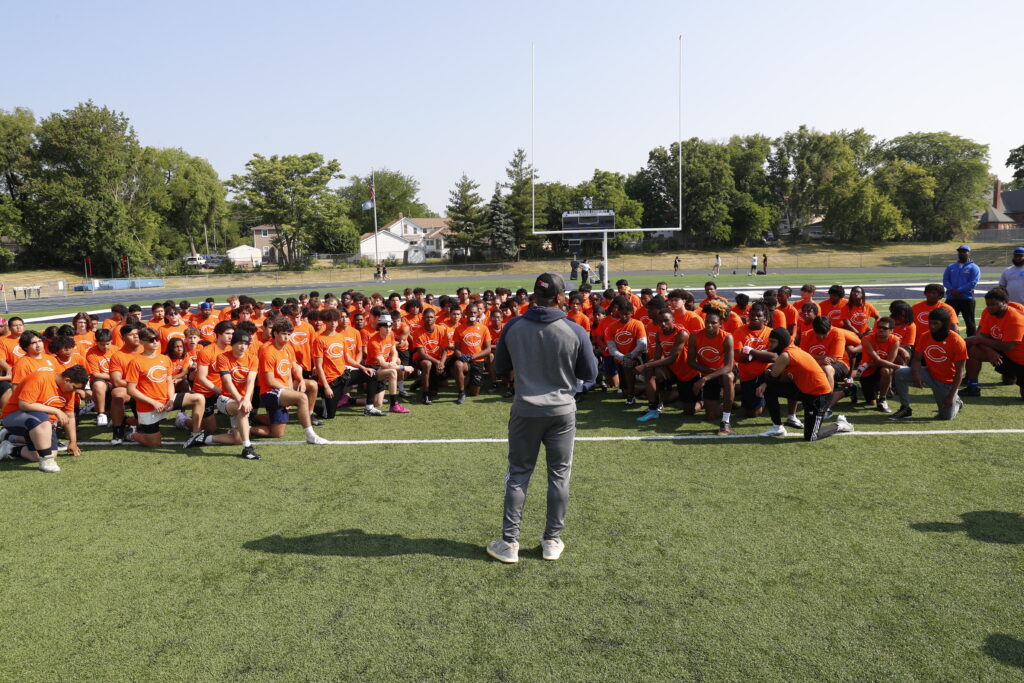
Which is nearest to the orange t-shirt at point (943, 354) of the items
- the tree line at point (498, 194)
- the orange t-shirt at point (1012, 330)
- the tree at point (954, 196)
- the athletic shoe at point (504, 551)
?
the orange t-shirt at point (1012, 330)

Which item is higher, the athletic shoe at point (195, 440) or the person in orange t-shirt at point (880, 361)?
the person in orange t-shirt at point (880, 361)

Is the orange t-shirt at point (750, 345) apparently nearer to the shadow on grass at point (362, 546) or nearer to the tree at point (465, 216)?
the shadow on grass at point (362, 546)

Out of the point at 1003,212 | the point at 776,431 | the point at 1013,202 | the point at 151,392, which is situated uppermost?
the point at 1013,202

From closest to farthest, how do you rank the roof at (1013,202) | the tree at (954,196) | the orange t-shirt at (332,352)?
1. the orange t-shirt at (332,352)
2. the tree at (954,196)
3. the roof at (1013,202)

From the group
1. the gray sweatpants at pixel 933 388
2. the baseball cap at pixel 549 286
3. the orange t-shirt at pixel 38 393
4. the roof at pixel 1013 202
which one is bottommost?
the gray sweatpants at pixel 933 388

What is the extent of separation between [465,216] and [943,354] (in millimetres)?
54904

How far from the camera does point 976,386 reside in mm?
8898

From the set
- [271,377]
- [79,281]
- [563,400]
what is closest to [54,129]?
[79,281]

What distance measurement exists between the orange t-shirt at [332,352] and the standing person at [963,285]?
33.4 ft

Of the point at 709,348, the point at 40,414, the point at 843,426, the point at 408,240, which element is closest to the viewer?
the point at 40,414

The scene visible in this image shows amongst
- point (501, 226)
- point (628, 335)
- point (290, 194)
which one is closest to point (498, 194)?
point (501, 226)

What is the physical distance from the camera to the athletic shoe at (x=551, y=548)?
4402 millimetres

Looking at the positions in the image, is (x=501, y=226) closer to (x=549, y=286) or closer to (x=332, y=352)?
(x=332, y=352)

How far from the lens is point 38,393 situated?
661 cm
